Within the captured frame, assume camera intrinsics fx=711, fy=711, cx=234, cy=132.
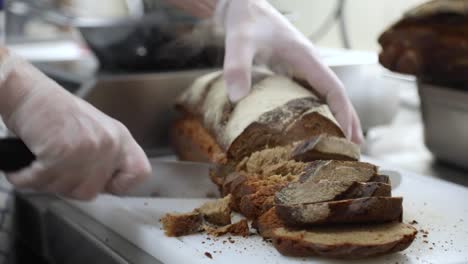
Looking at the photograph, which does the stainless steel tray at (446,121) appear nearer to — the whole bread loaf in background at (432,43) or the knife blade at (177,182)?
the whole bread loaf in background at (432,43)

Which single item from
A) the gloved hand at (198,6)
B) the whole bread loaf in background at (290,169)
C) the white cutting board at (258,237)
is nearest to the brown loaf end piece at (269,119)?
the whole bread loaf in background at (290,169)

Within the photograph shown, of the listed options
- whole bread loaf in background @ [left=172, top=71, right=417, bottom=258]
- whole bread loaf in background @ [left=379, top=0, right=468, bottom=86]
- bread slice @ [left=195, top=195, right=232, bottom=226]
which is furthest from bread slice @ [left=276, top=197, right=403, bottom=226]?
whole bread loaf in background @ [left=379, top=0, right=468, bottom=86]

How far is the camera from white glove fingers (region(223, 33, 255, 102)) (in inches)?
45.9

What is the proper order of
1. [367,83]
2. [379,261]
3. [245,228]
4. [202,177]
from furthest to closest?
[367,83]
[202,177]
[245,228]
[379,261]

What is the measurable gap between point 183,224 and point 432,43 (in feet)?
1.76

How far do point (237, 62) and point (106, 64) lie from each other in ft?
1.50

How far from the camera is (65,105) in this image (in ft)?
2.98

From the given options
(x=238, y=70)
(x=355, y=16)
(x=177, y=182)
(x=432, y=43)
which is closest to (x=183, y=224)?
(x=177, y=182)

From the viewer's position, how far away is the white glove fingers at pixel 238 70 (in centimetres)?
117

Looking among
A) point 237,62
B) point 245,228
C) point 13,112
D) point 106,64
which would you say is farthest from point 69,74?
point 245,228

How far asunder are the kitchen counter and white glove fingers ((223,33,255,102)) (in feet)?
1.01

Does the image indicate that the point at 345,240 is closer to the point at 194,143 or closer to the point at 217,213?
the point at 217,213

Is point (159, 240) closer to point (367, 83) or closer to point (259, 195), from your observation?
point (259, 195)

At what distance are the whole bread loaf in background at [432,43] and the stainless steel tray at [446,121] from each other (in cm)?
2
